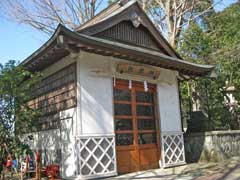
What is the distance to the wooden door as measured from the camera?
284 inches

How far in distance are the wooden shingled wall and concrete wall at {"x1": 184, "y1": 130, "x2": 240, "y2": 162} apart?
4.70 m

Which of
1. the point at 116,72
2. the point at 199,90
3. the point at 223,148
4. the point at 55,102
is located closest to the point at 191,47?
the point at 199,90

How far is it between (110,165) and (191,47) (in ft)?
25.1

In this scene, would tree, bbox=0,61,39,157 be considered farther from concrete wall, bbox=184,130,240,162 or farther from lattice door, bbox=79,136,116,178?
concrete wall, bbox=184,130,240,162

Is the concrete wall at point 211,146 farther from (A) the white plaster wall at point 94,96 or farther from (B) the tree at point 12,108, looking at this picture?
(B) the tree at point 12,108

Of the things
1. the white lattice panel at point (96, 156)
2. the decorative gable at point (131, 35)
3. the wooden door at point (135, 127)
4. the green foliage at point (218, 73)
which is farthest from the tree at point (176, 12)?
the white lattice panel at point (96, 156)

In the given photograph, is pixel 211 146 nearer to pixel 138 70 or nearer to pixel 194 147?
pixel 194 147

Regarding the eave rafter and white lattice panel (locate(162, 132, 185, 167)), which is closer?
the eave rafter

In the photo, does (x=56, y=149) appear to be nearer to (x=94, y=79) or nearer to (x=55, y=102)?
(x=55, y=102)

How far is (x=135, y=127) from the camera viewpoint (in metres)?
7.57

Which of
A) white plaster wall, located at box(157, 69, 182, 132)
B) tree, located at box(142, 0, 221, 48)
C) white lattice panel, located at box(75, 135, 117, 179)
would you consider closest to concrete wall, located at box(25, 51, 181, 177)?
white lattice panel, located at box(75, 135, 117, 179)

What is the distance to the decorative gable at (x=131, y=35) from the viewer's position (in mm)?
7883

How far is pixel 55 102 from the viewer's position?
24.2 ft

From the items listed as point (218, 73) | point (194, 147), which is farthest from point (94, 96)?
point (218, 73)
